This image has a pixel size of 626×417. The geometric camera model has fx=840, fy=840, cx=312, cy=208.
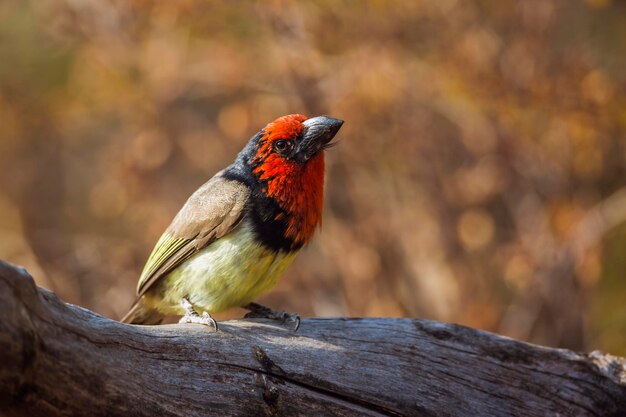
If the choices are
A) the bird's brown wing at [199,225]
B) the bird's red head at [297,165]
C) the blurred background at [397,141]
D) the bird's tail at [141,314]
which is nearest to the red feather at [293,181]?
the bird's red head at [297,165]

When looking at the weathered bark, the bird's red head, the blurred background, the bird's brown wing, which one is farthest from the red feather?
the blurred background

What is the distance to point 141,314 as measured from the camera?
484cm

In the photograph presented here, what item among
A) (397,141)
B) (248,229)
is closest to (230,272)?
(248,229)

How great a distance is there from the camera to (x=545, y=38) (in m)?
6.60

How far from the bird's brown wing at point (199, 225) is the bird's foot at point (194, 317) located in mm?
241

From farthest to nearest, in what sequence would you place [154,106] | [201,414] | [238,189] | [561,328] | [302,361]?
[154,106] < [561,328] < [238,189] < [302,361] < [201,414]

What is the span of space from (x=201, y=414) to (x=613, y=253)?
6.03 m

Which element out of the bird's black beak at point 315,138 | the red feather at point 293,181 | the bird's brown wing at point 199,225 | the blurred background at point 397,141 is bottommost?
the bird's brown wing at point 199,225

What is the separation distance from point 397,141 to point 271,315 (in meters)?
3.21

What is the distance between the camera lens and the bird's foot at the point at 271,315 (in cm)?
429

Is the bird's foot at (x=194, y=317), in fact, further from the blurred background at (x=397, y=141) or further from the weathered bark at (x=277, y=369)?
the blurred background at (x=397, y=141)

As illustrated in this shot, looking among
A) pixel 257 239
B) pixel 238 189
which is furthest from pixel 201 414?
pixel 238 189

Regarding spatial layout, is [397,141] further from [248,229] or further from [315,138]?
[248,229]

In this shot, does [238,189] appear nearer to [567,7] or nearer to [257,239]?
[257,239]
